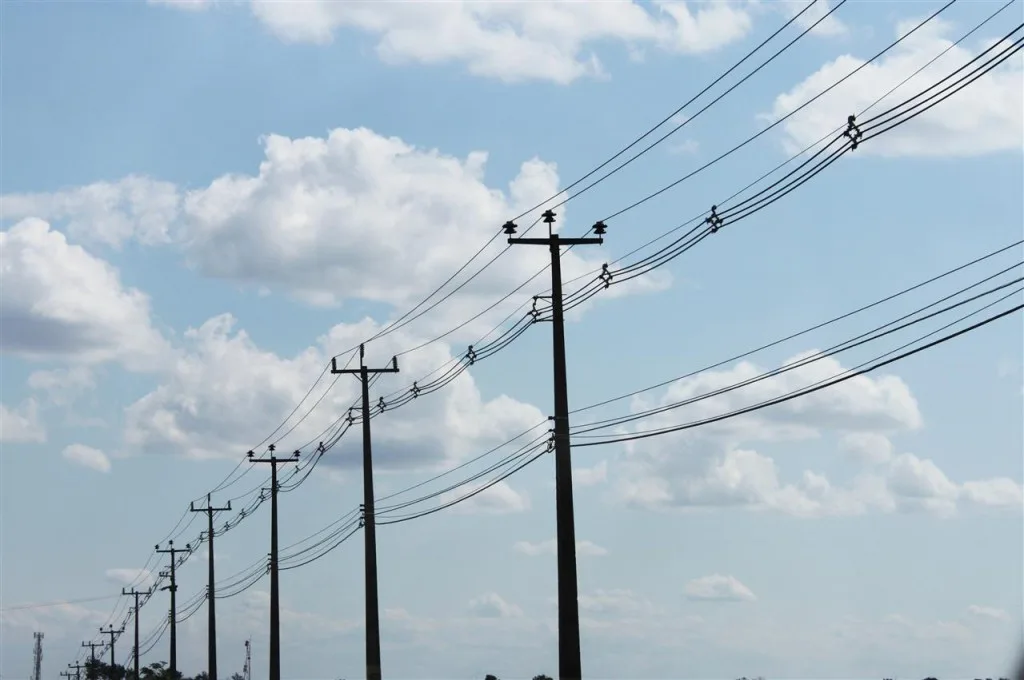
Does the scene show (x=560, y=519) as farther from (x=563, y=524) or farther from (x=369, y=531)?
(x=369, y=531)

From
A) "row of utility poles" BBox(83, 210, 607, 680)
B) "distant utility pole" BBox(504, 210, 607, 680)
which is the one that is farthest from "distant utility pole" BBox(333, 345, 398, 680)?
"distant utility pole" BBox(504, 210, 607, 680)

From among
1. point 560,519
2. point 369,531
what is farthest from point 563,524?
point 369,531

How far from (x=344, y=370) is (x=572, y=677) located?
2735 centimetres

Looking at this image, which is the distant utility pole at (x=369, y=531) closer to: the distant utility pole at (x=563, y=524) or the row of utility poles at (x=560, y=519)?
the row of utility poles at (x=560, y=519)

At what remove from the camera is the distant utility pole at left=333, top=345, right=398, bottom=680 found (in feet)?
171

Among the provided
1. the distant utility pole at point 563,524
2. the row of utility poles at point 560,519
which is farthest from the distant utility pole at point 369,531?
the distant utility pole at point 563,524

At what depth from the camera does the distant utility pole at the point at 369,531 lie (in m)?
52.1

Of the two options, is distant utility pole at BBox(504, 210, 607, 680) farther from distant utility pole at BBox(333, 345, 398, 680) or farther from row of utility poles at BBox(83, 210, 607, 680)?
distant utility pole at BBox(333, 345, 398, 680)

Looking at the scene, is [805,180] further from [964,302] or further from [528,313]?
[528,313]

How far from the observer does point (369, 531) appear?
54.2 metres

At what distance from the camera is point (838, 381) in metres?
28.8

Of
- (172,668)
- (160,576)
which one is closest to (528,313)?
(172,668)

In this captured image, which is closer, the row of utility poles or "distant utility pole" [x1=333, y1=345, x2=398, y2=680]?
the row of utility poles

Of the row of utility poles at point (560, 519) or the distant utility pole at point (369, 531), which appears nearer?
the row of utility poles at point (560, 519)
